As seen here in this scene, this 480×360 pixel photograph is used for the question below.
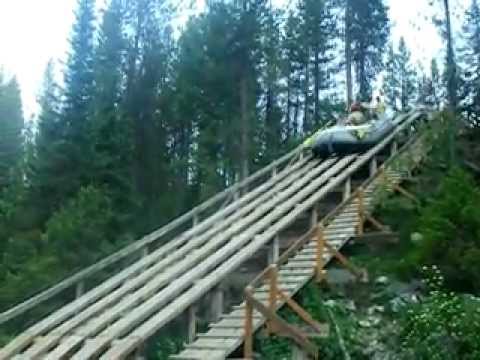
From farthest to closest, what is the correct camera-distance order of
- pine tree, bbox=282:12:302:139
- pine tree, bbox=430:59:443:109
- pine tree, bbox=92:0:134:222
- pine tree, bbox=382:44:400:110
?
pine tree, bbox=382:44:400:110 < pine tree, bbox=282:12:302:139 < pine tree, bbox=92:0:134:222 < pine tree, bbox=430:59:443:109

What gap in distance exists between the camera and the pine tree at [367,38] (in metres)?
29.7

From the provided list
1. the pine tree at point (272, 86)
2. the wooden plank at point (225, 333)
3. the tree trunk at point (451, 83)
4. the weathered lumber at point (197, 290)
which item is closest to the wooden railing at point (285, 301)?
the wooden plank at point (225, 333)

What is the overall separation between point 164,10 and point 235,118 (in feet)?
29.4

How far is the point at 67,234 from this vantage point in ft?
46.3

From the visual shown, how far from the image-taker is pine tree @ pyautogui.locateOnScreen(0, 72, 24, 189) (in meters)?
32.6

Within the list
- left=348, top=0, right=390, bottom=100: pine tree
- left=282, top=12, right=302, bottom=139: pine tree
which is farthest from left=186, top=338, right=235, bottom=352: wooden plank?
left=348, top=0, right=390, bottom=100: pine tree

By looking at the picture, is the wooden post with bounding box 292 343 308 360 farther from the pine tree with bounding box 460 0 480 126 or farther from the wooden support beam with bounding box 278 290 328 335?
the pine tree with bounding box 460 0 480 126

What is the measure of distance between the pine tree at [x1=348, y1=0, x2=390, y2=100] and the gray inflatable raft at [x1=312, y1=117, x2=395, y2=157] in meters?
12.9

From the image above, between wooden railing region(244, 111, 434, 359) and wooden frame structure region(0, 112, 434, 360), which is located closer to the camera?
wooden frame structure region(0, 112, 434, 360)

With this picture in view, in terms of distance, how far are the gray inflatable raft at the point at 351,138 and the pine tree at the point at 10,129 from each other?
53.0 ft

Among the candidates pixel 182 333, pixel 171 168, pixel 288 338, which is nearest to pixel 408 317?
pixel 288 338


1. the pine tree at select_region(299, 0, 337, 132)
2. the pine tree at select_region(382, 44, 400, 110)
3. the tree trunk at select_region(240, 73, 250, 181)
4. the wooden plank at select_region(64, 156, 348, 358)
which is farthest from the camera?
the pine tree at select_region(382, 44, 400, 110)

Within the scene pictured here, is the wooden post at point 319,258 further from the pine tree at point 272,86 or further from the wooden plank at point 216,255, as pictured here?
the pine tree at point 272,86

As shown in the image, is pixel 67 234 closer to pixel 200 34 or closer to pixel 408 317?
pixel 408 317
